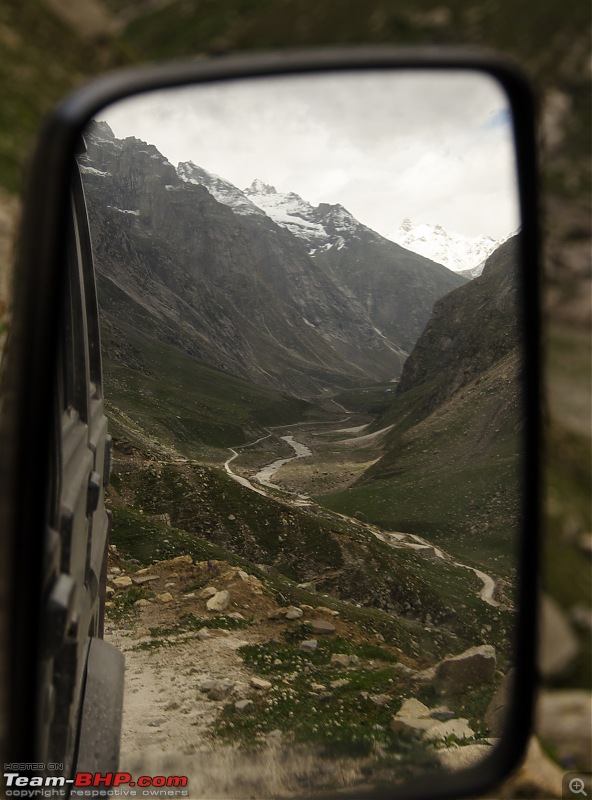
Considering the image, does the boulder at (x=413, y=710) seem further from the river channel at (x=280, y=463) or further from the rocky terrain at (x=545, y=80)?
the river channel at (x=280, y=463)

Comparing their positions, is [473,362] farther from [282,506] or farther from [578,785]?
[578,785]

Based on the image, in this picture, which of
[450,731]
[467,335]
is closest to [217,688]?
[450,731]

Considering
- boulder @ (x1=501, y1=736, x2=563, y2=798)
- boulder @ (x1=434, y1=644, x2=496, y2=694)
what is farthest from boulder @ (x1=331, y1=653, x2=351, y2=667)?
boulder @ (x1=501, y1=736, x2=563, y2=798)

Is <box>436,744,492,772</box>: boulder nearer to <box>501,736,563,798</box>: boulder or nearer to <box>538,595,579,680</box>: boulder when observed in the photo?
<box>501,736,563,798</box>: boulder

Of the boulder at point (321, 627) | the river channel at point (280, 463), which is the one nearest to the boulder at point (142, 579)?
the boulder at point (321, 627)

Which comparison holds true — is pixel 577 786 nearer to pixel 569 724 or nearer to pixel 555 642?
pixel 569 724
